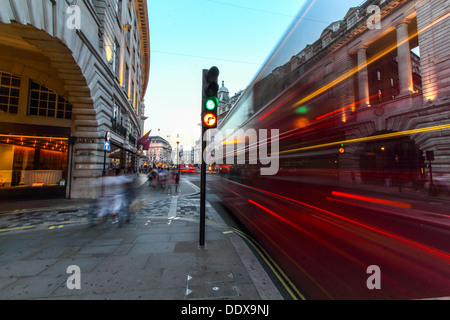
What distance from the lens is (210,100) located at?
13.2ft

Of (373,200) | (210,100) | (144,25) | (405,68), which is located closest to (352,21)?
(210,100)

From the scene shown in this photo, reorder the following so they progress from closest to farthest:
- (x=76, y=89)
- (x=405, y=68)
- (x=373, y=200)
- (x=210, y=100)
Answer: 1. (x=210, y=100)
2. (x=373, y=200)
3. (x=76, y=89)
4. (x=405, y=68)

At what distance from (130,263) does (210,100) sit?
3.39 metres

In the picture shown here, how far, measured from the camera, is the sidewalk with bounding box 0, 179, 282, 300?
2684mm

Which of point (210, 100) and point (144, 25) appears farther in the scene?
point (144, 25)

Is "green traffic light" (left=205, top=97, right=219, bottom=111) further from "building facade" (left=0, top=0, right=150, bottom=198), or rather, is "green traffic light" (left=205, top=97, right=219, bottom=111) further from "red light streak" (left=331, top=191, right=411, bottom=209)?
"building facade" (left=0, top=0, right=150, bottom=198)

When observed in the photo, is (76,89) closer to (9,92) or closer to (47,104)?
(47,104)

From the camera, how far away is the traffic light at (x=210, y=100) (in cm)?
398

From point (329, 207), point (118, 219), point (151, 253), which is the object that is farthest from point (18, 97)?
point (329, 207)

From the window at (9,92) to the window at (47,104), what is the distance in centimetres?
60

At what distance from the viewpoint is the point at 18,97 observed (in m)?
10.5

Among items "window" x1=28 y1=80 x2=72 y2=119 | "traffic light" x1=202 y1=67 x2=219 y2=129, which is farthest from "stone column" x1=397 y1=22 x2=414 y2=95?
"window" x1=28 y1=80 x2=72 y2=119

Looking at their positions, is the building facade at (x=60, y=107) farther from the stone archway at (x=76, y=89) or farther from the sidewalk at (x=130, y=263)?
the sidewalk at (x=130, y=263)
